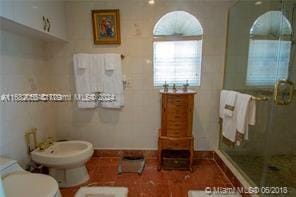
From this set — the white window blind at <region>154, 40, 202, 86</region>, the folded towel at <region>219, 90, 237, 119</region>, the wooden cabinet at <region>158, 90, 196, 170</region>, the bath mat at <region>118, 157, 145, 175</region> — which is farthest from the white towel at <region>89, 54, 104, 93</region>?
the folded towel at <region>219, 90, 237, 119</region>

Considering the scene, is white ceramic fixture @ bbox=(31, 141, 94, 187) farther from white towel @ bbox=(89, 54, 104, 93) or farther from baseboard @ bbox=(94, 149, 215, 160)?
white towel @ bbox=(89, 54, 104, 93)

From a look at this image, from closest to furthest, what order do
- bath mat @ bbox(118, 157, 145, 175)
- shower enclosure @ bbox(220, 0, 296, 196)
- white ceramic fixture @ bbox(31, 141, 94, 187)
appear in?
shower enclosure @ bbox(220, 0, 296, 196), white ceramic fixture @ bbox(31, 141, 94, 187), bath mat @ bbox(118, 157, 145, 175)

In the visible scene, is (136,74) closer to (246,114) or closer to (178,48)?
(178,48)

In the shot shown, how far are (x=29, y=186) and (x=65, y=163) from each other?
570 mm

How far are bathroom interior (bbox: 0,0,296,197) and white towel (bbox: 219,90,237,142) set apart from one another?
12 millimetres

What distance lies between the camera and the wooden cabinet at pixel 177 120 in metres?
2.09

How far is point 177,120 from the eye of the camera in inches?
83.7

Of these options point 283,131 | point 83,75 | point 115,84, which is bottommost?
point 283,131

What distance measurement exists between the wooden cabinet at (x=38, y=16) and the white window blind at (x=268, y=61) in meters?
2.21

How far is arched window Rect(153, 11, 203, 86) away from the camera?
235 cm

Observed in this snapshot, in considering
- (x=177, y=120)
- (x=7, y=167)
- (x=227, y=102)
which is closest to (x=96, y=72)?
(x=177, y=120)

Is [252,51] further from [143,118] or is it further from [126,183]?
[126,183]

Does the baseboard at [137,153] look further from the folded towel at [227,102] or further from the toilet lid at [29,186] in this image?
the toilet lid at [29,186]

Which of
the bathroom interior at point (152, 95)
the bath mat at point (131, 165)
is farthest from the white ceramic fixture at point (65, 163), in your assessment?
the bath mat at point (131, 165)
